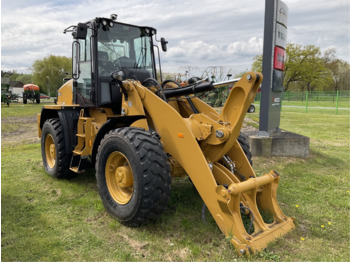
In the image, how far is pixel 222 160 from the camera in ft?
13.6

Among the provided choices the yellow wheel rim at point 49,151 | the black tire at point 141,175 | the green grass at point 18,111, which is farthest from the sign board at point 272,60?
the green grass at point 18,111

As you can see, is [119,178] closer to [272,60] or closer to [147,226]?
[147,226]

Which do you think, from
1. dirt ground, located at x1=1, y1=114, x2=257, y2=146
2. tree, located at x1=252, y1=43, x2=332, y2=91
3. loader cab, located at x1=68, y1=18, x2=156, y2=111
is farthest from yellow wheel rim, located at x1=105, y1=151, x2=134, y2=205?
tree, located at x1=252, y1=43, x2=332, y2=91

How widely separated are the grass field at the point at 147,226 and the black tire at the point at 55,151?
17 cm

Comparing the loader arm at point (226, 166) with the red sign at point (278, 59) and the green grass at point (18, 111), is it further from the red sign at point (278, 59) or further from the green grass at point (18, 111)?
the green grass at point (18, 111)

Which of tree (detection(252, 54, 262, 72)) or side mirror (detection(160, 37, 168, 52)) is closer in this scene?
side mirror (detection(160, 37, 168, 52))

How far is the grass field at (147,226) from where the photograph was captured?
3.15 metres

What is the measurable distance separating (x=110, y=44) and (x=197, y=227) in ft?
10.7

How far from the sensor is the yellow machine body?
3170 millimetres

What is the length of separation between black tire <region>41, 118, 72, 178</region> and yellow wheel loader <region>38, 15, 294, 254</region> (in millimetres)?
20

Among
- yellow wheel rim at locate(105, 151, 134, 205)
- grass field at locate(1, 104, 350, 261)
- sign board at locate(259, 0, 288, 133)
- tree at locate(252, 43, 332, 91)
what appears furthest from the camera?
tree at locate(252, 43, 332, 91)

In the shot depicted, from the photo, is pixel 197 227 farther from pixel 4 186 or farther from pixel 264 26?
pixel 264 26

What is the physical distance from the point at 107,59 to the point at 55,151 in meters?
1.99

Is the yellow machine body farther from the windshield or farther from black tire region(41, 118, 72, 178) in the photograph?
black tire region(41, 118, 72, 178)
